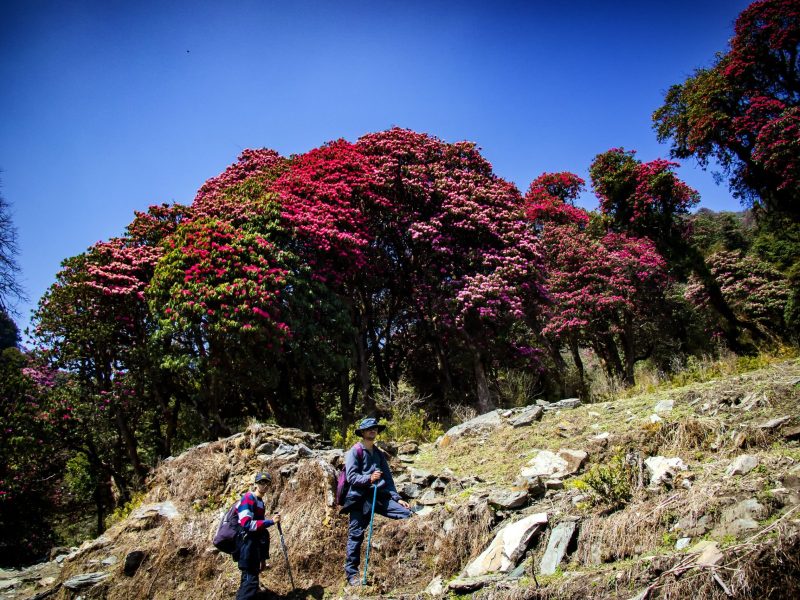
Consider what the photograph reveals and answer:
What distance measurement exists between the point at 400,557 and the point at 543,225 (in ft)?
52.2

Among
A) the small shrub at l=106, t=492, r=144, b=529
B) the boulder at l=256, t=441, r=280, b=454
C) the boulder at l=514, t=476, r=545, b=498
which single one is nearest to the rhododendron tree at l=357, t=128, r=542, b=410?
the boulder at l=256, t=441, r=280, b=454

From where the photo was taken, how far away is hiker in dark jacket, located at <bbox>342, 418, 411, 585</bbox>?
489 cm

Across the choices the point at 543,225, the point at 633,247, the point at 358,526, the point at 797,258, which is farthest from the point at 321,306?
the point at 797,258

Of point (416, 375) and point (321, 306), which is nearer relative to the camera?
point (321, 306)

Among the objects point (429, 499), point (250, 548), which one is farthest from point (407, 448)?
point (250, 548)

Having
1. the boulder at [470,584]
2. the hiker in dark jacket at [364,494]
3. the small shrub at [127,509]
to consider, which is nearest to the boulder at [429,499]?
the hiker in dark jacket at [364,494]

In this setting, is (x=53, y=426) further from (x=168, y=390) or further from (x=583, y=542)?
(x=583, y=542)

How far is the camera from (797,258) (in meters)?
15.1

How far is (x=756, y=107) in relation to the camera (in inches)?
588

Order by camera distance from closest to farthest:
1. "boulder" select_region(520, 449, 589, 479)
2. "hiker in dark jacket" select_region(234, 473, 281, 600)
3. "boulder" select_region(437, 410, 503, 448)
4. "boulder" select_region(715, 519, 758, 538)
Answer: "boulder" select_region(715, 519, 758, 538) < "hiker in dark jacket" select_region(234, 473, 281, 600) < "boulder" select_region(520, 449, 589, 479) < "boulder" select_region(437, 410, 503, 448)

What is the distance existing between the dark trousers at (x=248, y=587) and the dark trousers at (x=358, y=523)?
0.99 m

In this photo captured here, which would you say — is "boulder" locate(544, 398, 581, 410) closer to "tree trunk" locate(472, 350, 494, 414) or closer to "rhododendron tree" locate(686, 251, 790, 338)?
"tree trunk" locate(472, 350, 494, 414)

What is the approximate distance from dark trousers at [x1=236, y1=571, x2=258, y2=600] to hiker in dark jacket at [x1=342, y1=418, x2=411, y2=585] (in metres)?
0.99

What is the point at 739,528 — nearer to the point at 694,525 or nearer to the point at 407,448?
the point at 694,525
